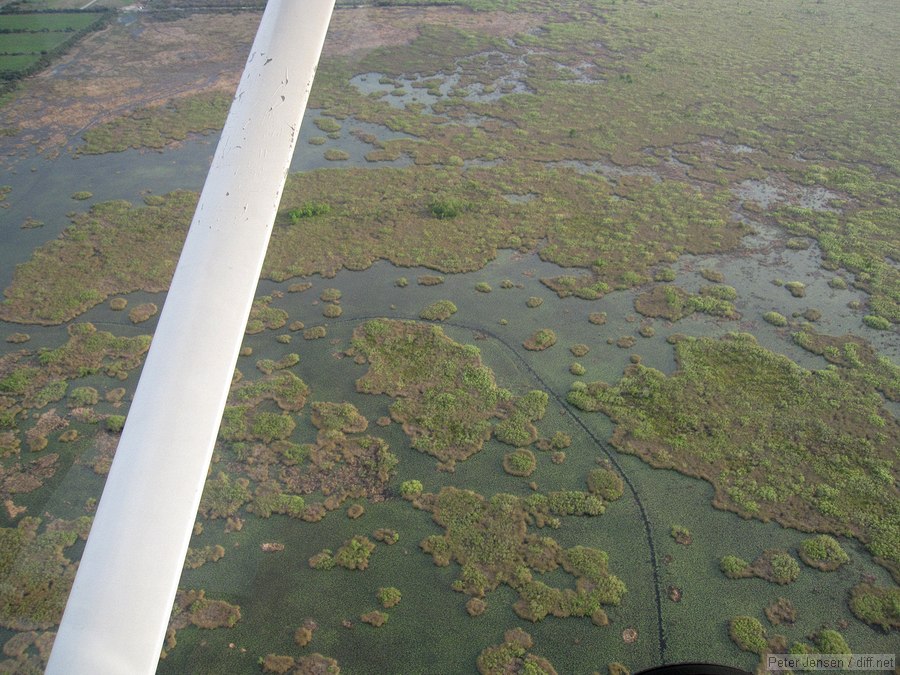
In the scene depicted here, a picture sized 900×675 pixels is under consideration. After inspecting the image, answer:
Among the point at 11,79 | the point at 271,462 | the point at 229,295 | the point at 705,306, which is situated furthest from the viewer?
the point at 11,79

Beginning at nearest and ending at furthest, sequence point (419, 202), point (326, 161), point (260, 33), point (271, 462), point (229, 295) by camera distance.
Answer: point (229, 295) → point (260, 33) → point (271, 462) → point (419, 202) → point (326, 161)

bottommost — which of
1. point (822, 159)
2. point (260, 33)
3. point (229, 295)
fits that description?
point (822, 159)

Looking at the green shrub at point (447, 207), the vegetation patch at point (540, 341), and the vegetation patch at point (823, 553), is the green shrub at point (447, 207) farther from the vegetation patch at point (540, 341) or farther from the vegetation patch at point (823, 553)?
the vegetation patch at point (823, 553)

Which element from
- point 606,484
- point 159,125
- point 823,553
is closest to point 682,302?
point 606,484

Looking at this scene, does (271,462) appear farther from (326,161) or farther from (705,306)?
(326,161)

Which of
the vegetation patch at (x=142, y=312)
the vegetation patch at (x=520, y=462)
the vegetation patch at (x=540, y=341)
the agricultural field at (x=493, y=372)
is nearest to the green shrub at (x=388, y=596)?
the agricultural field at (x=493, y=372)

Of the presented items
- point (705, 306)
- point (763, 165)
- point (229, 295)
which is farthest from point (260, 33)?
point (763, 165)

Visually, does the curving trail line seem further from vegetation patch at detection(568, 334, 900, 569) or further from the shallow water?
vegetation patch at detection(568, 334, 900, 569)
